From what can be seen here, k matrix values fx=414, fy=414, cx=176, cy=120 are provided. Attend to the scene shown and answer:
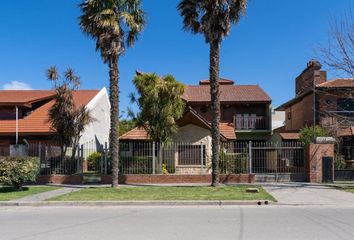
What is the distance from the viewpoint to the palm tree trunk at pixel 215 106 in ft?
61.7

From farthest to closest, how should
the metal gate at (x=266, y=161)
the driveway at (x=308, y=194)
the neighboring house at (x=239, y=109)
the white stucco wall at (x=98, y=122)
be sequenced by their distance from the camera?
the neighboring house at (x=239, y=109) < the white stucco wall at (x=98, y=122) < the metal gate at (x=266, y=161) < the driveway at (x=308, y=194)

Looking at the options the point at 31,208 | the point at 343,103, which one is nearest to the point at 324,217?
the point at 31,208

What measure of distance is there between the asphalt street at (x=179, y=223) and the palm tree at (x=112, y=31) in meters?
5.87

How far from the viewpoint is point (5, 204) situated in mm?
14641

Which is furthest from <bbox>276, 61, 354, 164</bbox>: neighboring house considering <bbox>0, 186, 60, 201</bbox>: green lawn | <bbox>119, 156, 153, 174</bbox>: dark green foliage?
<bbox>0, 186, 60, 201</bbox>: green lawn

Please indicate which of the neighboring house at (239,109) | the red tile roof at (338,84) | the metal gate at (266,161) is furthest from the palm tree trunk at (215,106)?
the red tile roof at (338,84)

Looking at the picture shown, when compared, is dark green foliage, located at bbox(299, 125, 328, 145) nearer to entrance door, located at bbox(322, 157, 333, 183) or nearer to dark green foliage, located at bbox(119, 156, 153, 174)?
entrance door, located at bbox(322, 157, 333, 183)

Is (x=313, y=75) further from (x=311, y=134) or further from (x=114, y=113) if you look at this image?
(x=114, y=113)

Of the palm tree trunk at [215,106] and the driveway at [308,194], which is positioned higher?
the palm tree trunk at [215,106]

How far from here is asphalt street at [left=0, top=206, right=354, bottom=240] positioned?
Result: 337 inches

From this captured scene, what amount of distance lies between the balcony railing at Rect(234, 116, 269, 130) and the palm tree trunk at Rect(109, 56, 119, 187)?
18827 millimetres

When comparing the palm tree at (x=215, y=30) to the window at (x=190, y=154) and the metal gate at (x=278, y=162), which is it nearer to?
the metal gate at (x=278, y=162)

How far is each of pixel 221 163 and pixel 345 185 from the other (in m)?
6.29

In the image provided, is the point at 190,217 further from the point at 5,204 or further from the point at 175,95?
the point at 175,95
